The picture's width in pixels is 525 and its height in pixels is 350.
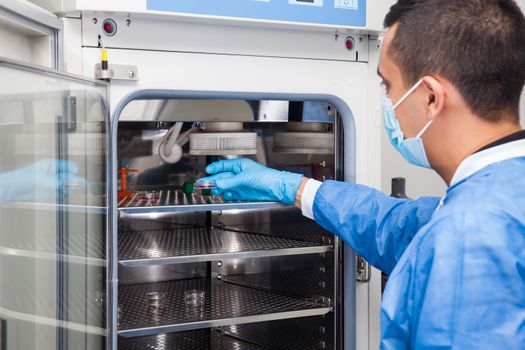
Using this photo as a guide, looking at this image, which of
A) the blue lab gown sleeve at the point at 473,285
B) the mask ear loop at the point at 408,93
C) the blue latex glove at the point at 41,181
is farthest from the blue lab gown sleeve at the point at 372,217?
the blue latex glove at the point at 41,181

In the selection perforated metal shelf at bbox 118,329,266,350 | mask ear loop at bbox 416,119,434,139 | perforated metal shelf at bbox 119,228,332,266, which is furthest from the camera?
perforated metal shelf at bbox 118,329,266,350

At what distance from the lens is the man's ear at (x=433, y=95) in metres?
1.30

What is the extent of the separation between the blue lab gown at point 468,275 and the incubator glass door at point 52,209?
0.75 metres

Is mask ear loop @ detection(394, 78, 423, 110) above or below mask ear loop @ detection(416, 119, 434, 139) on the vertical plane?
above

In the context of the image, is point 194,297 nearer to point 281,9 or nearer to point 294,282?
point 294,282

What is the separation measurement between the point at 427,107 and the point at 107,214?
895mm

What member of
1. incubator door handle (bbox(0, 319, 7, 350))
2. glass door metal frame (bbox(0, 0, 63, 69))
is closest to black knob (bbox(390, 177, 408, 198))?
glass door metal frame (bbox(0, 0, 63, 69))

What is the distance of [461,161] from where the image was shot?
53.4 inches

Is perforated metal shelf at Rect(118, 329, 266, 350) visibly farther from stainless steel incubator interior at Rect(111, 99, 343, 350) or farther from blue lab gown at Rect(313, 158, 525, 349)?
blue lab gown at Rect(313, 158, 525, 349)

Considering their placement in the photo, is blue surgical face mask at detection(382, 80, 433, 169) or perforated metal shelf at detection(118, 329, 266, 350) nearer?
blue surgical face mask at detection(382, 80, 433, 169)

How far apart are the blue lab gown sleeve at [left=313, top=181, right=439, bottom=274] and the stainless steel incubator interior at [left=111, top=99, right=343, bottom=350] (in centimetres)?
18

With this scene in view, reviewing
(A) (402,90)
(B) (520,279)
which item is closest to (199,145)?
(A) (402,90)

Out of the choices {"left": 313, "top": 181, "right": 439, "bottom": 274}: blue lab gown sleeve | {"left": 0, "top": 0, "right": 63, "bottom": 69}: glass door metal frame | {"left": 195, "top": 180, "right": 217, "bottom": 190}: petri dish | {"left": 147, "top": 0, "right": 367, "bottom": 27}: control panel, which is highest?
{"left": 147, "top": 0, "right": 367, "bottom": 27}: control panel

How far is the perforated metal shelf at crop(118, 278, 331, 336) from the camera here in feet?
6.38
